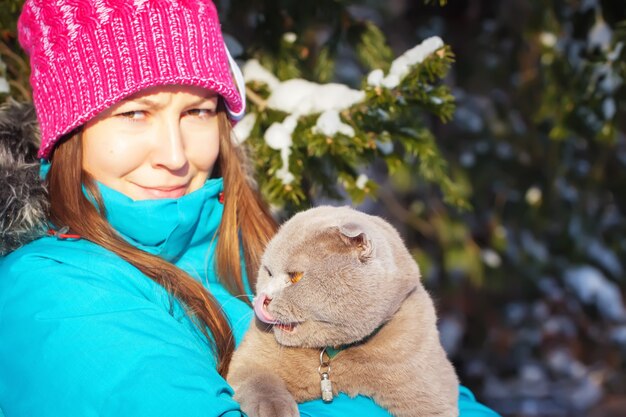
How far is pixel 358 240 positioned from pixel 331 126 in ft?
2.36

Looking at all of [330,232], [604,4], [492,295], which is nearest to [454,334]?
[492,295]

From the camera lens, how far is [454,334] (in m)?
4.52

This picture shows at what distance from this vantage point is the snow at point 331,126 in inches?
85.2

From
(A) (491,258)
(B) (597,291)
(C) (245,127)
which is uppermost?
(C) (245,127)

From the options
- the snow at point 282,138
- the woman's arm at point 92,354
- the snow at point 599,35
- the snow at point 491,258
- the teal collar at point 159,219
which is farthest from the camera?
the snow at point 491,258

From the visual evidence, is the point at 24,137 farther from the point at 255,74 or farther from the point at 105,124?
the point at 255,74

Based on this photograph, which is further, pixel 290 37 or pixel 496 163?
pixel 496 163

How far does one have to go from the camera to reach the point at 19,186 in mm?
1751

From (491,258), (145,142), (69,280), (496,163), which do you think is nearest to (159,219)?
(145,142)

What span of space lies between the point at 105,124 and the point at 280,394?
0.82 metres

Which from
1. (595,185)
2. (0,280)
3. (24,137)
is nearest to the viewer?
(0,280)

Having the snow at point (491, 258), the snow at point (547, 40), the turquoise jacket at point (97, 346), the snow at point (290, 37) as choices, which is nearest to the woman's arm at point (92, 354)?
the turquoise jacket at point (97, 346)

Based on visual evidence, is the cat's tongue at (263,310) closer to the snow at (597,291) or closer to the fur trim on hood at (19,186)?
the fur trim on hood at (19,186)

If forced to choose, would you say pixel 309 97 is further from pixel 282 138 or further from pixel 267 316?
pixel 267 316
